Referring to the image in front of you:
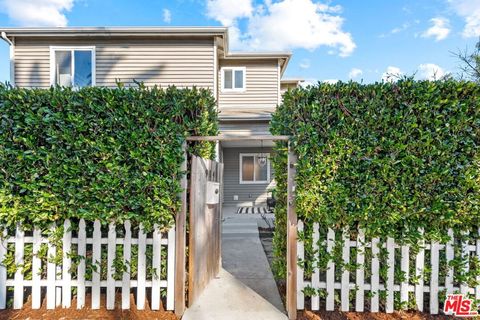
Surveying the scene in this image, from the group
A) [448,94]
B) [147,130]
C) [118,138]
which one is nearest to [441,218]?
[448,94]

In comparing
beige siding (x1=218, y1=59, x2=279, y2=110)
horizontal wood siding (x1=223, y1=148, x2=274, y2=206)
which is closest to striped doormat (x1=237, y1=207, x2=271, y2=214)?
horizontal wood siding (x1=223, y1=148, x2=274, y2=206)

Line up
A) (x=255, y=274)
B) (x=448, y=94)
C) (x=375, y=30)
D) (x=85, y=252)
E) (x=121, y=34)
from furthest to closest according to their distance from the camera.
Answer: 1. (x=375, y=30)
2. (x=121, y=34)
3. (x=255, y=274)
4. (x=85, y=252)
5. (x=448, y=94)

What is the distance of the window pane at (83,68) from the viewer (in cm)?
765

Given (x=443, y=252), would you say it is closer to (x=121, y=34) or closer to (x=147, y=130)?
(x=147, y=130)

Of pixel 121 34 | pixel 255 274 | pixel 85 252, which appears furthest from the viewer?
pixel 121 34

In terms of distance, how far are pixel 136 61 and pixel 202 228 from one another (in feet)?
21.7

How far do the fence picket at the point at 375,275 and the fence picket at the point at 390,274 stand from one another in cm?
11

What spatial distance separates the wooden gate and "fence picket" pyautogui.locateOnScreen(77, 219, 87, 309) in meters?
1.15

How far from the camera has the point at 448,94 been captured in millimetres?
2568

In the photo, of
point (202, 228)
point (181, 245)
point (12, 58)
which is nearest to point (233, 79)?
point (12, 58)

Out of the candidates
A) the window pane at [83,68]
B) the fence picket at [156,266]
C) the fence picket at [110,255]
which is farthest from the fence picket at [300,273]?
the window pane at [83,68]

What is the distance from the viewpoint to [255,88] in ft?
32.6

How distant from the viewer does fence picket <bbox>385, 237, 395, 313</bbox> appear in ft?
8.81

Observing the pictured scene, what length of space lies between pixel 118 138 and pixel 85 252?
52.0 inches
